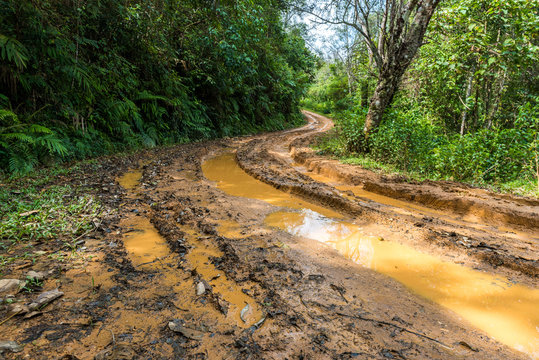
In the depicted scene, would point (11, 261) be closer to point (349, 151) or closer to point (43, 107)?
point (43, 107)

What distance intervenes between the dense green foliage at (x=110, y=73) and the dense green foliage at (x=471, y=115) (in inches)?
201

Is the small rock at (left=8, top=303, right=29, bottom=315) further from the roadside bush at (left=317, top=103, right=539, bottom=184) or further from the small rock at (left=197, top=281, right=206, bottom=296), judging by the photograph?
the roadside bush at (left=317, top=103, right=539, bottom=184)

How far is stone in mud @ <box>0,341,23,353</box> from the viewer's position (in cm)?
148

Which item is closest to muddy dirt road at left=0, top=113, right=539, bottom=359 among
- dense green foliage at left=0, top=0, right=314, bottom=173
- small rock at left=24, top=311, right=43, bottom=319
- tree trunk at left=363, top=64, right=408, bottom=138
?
small rock at left=24, top=311, right=43, bottom=319

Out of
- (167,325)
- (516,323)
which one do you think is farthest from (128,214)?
(516,323)

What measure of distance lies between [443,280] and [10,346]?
130 inches

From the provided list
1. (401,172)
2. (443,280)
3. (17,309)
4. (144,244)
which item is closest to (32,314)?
(17,309)

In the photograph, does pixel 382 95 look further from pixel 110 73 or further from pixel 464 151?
pixel 110 73

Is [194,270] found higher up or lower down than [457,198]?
lower down

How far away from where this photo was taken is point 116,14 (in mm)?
7773

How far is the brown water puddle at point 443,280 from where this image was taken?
2.02 metres

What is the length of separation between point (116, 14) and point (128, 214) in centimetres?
708

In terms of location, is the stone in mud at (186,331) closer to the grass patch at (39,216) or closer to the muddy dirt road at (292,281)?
the muddy dirt road at (292,281)

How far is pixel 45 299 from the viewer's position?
6.21ft
